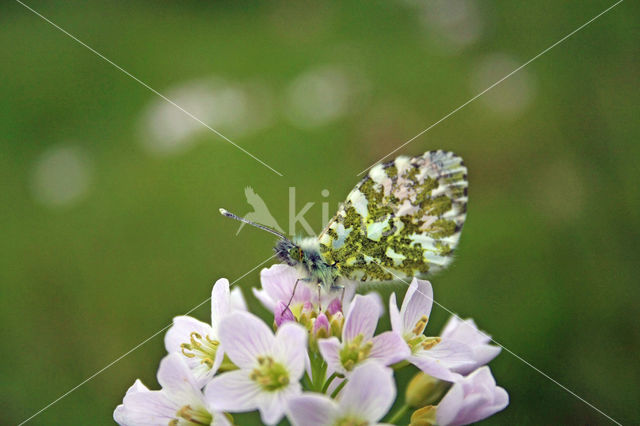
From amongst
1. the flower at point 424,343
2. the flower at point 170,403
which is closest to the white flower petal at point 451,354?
the flower at point 424,343

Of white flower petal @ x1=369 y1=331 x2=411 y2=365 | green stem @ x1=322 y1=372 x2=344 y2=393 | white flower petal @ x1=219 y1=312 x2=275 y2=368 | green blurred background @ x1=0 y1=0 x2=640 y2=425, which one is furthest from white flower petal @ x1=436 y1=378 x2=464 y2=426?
green blurred background @ x1=0 y1=0 x2=640 y2=425

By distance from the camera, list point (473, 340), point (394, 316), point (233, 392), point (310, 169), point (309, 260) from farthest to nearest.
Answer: point (310, 169), point (309, 260), point (473, 340), point (394, 316), point (233, 392)

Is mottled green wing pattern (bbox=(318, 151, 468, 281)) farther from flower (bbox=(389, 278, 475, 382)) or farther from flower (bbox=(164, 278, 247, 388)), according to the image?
flower (bbox=(164, 278, 247, 388))

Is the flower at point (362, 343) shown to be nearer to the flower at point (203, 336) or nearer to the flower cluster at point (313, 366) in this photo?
the flower cluster at point (313, 366)

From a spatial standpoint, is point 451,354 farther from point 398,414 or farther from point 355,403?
point 355,403

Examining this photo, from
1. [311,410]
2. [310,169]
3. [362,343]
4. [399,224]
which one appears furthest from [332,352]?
[310,169]

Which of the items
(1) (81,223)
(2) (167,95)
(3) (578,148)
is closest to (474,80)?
(3) (578,148)
